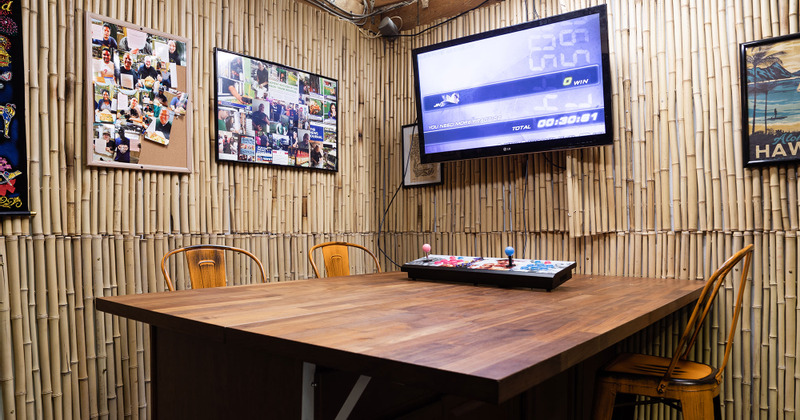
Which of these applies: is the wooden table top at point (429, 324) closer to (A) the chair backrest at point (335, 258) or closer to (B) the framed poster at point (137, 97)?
(A) the chair backrest at point (335, 258)

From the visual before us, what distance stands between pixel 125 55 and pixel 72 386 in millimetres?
1736

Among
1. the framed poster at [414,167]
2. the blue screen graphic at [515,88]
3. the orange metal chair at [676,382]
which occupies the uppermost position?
the blue screen graphic at [515,88]

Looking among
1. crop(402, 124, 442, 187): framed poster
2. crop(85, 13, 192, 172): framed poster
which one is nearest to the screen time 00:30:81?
crop(402, 124, 442, 187): framed poster

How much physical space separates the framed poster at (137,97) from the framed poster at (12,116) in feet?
0.91

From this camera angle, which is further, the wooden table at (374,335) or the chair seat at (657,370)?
the chair seat at (657,370)

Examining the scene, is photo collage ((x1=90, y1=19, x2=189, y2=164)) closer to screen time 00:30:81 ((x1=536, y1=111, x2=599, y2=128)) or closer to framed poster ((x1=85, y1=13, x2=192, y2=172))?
framed poster ((x1=85, y1=13, x2=192, y2=172))

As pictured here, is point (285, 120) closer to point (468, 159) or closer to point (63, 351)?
point (468, 159)

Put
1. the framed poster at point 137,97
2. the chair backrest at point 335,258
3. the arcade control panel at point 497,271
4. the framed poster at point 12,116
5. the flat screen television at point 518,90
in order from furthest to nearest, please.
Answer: the chair backrest at point 335,258 → the flat screen television at point 518,90 → the framed poster at point 137,97 → the framed poster at point 12,116 → the arcade control panel at point 497,271

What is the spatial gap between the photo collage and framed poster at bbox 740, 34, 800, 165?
3074 mm

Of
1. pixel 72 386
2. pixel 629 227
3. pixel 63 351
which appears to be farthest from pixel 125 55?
pixel 629 227

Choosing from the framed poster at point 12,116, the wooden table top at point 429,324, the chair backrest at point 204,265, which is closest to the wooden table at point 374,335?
the wooden table top at point 429,324

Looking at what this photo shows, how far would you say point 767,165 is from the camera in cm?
243

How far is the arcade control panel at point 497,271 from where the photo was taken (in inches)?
77.7

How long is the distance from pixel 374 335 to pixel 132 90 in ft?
7.62
